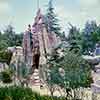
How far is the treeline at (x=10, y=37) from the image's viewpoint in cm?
2784

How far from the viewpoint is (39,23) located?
777 inches

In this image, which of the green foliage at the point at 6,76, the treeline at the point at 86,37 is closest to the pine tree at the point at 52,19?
the treeline at the point at 86,37

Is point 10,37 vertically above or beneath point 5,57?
above

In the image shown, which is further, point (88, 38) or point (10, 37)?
point (10, 37)

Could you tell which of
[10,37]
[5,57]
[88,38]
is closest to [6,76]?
[5,57]

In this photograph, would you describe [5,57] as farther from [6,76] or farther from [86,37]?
[86,37]

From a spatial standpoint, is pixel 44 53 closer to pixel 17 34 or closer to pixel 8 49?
pixel 8 49

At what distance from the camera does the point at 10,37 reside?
29.4 metres

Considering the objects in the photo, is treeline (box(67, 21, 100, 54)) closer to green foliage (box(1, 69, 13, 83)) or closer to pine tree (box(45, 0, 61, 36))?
pine tree (box(45, 0, 61, 36))

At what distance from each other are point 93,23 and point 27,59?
342 inches

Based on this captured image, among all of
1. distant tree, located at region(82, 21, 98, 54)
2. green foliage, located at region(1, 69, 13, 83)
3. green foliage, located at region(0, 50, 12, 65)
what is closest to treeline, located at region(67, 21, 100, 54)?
distant tree, located at region(82, 21, 98, 54)

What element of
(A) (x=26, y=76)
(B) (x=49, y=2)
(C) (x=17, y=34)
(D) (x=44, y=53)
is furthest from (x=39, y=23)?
(C) (x=17, y=34)

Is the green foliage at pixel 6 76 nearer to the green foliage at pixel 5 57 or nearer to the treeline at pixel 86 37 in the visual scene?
the green foliage at pixel 5 57

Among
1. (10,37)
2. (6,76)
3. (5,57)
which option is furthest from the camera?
(10,37)
